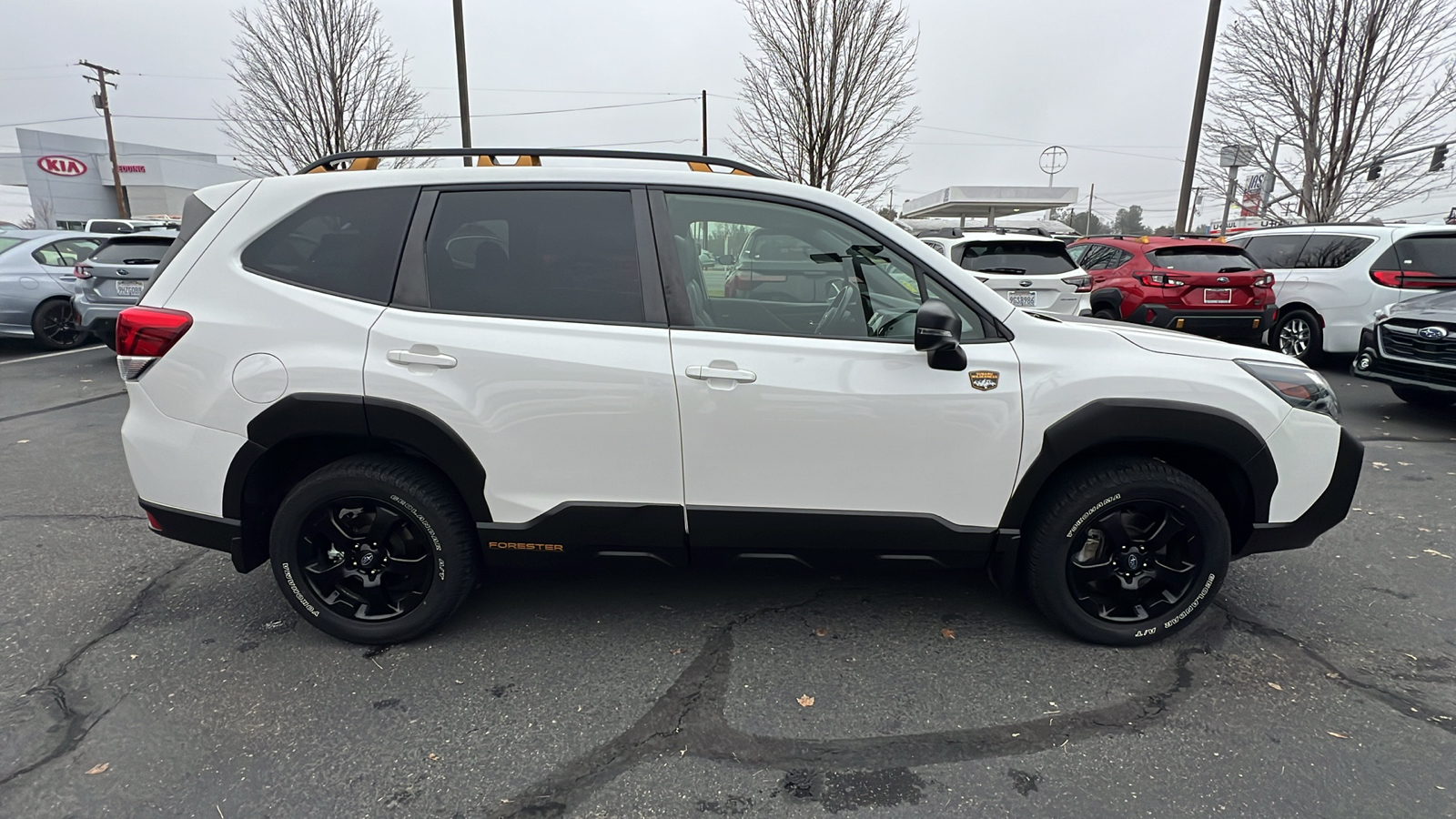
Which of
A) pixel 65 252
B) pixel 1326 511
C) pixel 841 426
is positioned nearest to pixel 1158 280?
pixel 1326 511

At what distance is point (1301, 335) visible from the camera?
8.83m

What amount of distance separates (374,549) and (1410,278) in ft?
32.3

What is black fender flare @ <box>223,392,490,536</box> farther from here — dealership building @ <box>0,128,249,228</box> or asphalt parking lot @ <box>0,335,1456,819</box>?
dealership building @ <box>0,128,249,228</box>

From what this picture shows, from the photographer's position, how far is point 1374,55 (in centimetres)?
1380

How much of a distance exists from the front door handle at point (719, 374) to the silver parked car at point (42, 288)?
35.1ft

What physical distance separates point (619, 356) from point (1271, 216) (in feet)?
68.9

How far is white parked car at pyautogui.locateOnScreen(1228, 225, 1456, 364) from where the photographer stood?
764 cm

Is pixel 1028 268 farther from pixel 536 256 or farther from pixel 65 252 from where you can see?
pixel 65 252

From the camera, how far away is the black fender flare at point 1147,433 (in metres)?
2.62

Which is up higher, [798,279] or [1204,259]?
[1204,259]

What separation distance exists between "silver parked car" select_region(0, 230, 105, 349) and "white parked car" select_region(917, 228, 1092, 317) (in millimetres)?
10877

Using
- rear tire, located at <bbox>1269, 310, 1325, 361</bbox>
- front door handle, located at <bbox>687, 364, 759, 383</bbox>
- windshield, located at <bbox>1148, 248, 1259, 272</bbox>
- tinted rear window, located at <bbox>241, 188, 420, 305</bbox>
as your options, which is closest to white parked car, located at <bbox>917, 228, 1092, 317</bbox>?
windshield, located at <bbox>1148, 248, 1259, 272</bbox>

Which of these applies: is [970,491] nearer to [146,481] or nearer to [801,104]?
[146,481]

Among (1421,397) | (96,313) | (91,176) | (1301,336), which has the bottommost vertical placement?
(1421,397)
